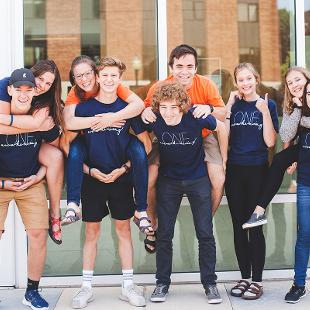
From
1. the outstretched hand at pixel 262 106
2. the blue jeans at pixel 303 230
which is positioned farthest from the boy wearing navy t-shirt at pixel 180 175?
the blue jeans at pixel 303 230

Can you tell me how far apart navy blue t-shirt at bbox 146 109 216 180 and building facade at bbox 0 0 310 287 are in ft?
2.58

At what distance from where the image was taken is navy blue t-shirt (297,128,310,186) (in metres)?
4.35

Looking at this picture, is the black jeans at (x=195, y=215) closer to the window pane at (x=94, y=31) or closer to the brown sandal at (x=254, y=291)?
the brown sandal at (x=254, y=291)

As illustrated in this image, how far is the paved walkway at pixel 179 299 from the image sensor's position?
14.5 ft

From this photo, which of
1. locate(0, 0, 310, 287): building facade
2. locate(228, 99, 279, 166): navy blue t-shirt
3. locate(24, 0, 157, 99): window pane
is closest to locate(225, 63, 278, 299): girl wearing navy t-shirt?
locate(228, 99, 279, 166): navy blue t-shirt

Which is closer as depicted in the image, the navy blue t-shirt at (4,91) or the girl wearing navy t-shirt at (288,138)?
the navy blue t-shirt at (4,91)

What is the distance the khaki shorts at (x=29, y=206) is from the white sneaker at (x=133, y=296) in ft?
2.55

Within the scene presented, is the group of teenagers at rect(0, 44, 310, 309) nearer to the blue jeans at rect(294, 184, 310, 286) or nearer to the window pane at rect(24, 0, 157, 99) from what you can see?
the blue jeans at rect(294, 184, 310, 286)

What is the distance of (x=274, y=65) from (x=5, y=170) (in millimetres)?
2619

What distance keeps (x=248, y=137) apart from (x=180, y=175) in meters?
0.58

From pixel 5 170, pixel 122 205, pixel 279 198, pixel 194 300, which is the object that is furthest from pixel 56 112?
pixel 279 198

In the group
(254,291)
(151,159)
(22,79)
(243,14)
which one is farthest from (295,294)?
(243,14)

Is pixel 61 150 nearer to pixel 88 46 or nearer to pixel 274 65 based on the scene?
pixel 88 46

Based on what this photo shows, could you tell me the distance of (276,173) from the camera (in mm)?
4434
